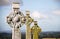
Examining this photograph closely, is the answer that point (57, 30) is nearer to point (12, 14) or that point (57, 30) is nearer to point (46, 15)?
point (46, 15)

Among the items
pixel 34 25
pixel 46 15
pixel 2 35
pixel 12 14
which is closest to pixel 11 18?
pixel 12 14

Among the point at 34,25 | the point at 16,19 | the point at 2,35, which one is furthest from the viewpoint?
the point at 2,35

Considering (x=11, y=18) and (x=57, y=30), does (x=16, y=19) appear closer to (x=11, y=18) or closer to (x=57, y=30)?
(x=11, y=18)

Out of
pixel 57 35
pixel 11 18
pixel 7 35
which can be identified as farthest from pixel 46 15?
pixel 11 18

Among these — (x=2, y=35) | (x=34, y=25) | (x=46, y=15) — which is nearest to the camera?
(x=34, y=25)

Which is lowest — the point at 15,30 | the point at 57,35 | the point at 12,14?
the point at 57,35

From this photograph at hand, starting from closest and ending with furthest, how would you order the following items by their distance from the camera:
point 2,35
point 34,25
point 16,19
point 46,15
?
point 16,19 → point 34,25 → point 2,35 → point 46,15

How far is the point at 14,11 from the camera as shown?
117cm

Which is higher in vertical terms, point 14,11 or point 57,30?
point 14,11

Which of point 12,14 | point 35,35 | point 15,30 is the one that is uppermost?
point 12,14

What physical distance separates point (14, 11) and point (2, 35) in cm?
372

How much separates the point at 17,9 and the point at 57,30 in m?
3.99

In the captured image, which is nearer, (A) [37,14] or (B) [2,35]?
(B) [2,35]

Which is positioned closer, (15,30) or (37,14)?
(15,30)
